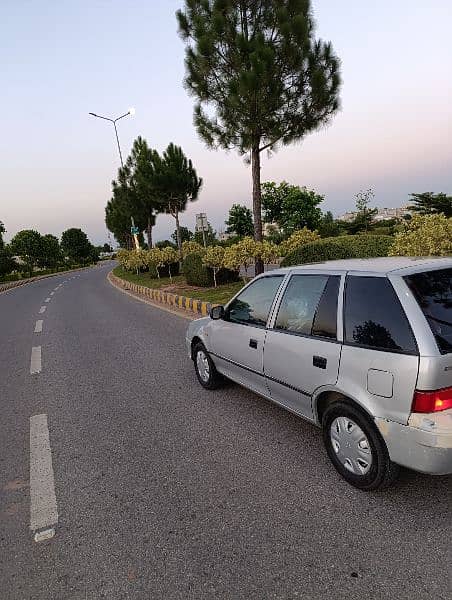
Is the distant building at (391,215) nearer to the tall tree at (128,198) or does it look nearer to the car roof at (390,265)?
the tall tree at (128,198)

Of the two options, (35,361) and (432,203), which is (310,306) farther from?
(432,203)

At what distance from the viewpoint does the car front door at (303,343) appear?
2988 millimetres

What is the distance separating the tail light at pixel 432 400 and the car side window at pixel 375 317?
0.26m

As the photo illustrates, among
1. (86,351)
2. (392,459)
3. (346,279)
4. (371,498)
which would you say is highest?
(346,279)

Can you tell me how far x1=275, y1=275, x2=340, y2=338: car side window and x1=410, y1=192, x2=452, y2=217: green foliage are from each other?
31982 millimetres

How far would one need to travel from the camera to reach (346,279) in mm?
2980

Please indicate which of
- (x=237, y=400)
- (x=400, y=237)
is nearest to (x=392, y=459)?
(x=237, y=400)

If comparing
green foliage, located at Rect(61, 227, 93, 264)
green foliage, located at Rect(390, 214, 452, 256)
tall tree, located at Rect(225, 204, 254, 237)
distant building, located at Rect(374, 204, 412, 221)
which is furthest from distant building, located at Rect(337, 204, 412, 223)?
green foliage, located at Rect(61, 227, 93, 264)

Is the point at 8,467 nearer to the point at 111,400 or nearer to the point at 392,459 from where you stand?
the point at 111,400

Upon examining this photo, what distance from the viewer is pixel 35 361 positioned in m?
7.24

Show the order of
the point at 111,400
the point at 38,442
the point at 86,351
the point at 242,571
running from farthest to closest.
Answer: the point at 86,351, the point at 111,400, the point at 38,442, the point at 242,571

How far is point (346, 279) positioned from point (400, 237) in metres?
4.86

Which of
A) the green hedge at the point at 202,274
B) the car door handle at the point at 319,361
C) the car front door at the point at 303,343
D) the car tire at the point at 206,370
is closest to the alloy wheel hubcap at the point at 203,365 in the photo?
the car tire at the point at 206,370

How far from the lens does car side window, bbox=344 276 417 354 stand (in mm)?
2488
